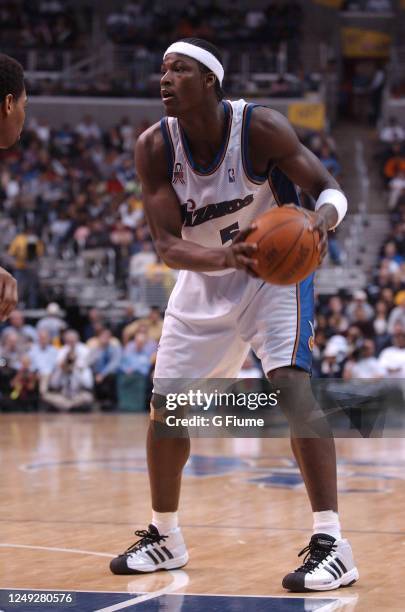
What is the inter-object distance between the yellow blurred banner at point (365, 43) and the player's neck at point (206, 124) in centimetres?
2278

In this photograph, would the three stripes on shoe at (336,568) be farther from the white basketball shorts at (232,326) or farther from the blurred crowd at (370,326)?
the blurred crowd at (370,326)

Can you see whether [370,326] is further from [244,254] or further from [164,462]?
[244,254]

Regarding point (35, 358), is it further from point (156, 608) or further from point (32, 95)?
point (156, 608)

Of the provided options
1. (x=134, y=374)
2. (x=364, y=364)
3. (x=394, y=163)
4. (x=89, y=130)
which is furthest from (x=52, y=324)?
(x=394, y=163)

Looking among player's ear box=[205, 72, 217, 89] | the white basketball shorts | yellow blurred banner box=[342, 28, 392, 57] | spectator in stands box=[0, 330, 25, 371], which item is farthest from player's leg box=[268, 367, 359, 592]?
yellow blurred banner box=[342, 28, 392, 57]

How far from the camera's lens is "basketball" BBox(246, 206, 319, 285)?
409 cm

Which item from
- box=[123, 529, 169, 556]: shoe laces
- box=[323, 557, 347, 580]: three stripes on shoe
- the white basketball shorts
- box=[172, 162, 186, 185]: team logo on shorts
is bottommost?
box=[123, 529, 169, 556]: shoe laces

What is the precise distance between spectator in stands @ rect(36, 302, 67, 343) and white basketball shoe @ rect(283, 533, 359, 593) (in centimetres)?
1138

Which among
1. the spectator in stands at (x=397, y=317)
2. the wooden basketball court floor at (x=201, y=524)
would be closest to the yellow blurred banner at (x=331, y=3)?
the spectator in stands at (x=397, y=317)

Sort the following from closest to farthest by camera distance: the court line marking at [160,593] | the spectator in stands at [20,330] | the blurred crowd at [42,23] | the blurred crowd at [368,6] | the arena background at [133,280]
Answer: the court line marking at [160,593]
the arena background at [133,280]
the spectator in stands at [20,330]
the blurred crowd at [42,23]
the blurred crowd at [368,6]

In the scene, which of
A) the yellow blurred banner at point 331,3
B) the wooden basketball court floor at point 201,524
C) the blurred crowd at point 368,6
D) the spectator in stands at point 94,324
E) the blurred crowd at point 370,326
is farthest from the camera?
the blurred crowd at point 368,6

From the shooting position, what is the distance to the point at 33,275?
671 inches

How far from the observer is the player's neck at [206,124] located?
4715 millimetres

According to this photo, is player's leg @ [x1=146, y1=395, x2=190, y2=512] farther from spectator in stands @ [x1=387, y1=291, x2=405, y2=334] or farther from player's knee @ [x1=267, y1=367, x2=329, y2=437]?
spectator in stands @ [x1=387, y1=291, x2=405, y2=334]
